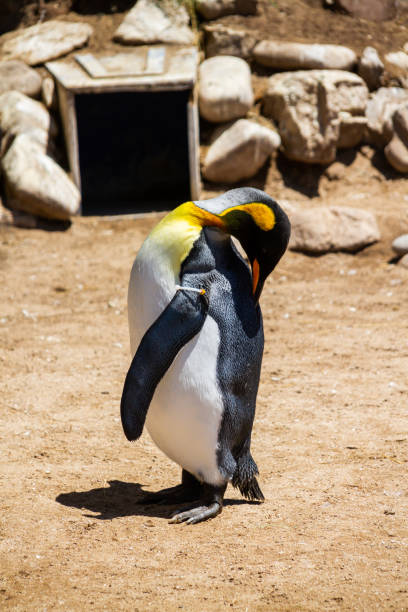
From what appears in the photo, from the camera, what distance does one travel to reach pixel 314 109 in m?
9.18

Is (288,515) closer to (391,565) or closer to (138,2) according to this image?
(391,565)

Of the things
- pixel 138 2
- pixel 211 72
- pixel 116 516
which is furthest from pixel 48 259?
pixel 116 516

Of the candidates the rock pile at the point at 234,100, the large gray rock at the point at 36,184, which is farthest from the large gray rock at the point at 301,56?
the large gray rock at the point at 36,184

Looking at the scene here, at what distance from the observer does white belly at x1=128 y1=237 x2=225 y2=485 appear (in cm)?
296

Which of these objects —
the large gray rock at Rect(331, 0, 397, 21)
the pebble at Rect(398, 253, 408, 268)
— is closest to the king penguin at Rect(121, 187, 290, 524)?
the pebble at Rect(398, 253, 408, 268)

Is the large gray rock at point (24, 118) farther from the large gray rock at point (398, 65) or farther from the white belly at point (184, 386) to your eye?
the white belly at point (184, 386)

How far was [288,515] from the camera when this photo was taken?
122 inches

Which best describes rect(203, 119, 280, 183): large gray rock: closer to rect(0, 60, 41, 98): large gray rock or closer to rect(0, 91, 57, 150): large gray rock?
rect(0, 91, 57, 150): large gray rock

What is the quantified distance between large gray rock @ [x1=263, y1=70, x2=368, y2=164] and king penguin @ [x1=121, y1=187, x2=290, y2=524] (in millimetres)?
6370

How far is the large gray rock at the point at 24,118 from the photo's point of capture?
884 cm

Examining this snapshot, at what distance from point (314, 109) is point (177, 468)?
6345 millimetres

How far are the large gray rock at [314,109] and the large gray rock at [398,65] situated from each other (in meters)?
0.89

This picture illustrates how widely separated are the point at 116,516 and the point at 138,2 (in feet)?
27.8

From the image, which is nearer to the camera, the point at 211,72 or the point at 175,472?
→ the point at 175,472
